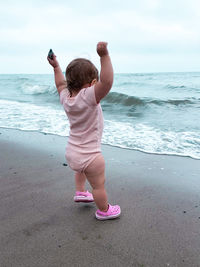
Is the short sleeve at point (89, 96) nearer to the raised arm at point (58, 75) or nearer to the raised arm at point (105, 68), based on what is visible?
the raised arm at point (105, 68)

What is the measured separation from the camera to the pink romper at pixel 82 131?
1.95 metres

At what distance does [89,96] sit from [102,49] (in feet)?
1.05

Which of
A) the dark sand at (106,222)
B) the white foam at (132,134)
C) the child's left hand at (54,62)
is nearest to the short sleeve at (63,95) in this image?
the child's left hand at (54,62)

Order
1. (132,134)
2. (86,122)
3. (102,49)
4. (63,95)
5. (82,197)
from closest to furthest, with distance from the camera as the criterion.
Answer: (102,49)
(86,122)
(63,95)
(82,197)
(132,134)

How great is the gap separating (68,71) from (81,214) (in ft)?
3.67

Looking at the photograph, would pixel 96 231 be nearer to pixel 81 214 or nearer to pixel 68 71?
pixel 81 214

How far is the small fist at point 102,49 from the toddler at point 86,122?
0.70ft

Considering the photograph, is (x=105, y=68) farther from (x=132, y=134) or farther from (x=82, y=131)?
(x=132, y=134)

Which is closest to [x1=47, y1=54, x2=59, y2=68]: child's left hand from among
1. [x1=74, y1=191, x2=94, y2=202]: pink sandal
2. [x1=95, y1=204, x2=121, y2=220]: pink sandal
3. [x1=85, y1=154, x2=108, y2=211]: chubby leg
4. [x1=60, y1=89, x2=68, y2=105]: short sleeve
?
[x1=60, y1=89, x2=68, y2=105]: short sleeve

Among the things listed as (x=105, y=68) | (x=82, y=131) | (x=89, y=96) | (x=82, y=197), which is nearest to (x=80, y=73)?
(x=89, y=96)

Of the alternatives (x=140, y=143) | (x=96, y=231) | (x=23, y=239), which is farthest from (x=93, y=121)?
(x=140, y=143)

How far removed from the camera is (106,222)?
214cm

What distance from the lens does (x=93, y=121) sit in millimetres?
1993

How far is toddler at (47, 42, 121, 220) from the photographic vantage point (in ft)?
6.27
